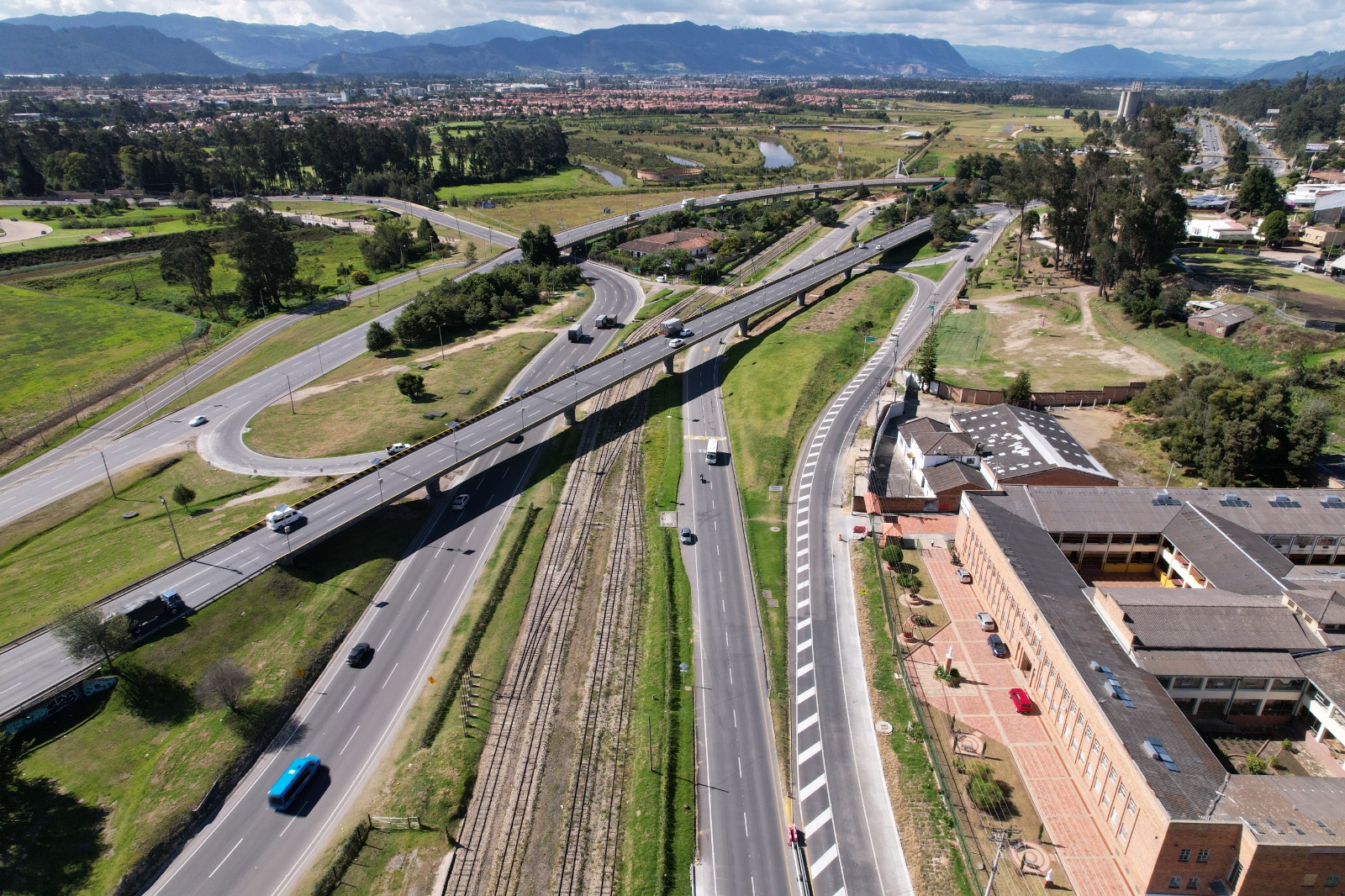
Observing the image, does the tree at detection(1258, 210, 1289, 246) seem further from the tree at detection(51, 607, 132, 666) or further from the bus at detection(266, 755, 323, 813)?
the tree at detection(51, 607, 132, 666)

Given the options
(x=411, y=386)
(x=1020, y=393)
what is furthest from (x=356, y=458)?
(x=1020, y=393)

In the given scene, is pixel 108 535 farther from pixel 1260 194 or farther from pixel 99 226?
pixel 1260 194

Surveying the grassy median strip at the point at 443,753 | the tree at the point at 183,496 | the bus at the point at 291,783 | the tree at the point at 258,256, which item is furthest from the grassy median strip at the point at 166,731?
the tree at the point at 258,256

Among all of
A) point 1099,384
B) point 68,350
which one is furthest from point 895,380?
point 68,350

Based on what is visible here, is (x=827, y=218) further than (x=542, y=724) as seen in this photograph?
Yes

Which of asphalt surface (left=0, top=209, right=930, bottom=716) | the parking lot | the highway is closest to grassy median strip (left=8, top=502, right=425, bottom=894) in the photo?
asphalt surface (left=0, top=209, right=930, bottom=716)

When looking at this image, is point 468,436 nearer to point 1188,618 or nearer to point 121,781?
point 121,781
